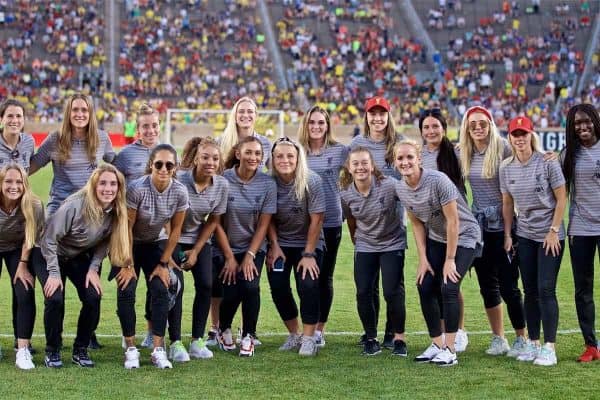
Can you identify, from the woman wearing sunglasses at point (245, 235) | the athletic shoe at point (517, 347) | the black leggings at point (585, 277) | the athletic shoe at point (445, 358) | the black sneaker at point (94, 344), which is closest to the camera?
the athletic shoe at point (445, 358)

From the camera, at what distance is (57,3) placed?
153 ft

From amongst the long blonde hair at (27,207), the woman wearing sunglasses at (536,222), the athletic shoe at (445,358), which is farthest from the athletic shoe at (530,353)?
the long blonde hair at (27,207)

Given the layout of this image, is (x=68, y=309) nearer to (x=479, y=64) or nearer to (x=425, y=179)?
(x=425, y=179)

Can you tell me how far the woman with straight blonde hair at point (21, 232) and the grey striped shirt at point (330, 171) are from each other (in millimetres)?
2291

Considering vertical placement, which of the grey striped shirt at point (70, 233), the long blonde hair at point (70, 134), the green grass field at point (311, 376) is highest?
the long blonde hair at point (70, 134)

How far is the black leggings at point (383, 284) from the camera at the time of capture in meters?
8.25

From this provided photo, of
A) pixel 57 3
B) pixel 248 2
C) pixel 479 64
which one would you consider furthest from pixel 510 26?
pixel 57 3

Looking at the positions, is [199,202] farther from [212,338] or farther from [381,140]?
[381,140]

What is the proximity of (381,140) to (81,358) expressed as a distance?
9.68ft

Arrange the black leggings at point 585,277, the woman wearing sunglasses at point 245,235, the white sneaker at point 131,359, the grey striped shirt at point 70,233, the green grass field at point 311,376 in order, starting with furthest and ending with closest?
1. the woman wearing sunglasses at point 245,235
2. the black leggings at point 585,277
3. the white sneaker at point 131,359
4. the grey striped shirt at point 70,233
5. the green grass field at point 311,376

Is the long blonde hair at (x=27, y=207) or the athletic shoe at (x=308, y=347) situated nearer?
the long blonde hair at (x=27, y=207)

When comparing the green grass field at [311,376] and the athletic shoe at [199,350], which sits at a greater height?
the athletic shoe at [199,350]

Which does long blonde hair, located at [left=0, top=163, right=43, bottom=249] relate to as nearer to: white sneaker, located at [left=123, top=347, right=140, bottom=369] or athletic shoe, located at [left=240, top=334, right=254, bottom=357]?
white sneaker, located at [left=123, top=347, right=140, bottom=369]

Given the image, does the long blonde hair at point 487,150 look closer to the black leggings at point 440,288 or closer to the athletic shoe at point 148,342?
the black leggings at point 440,288
